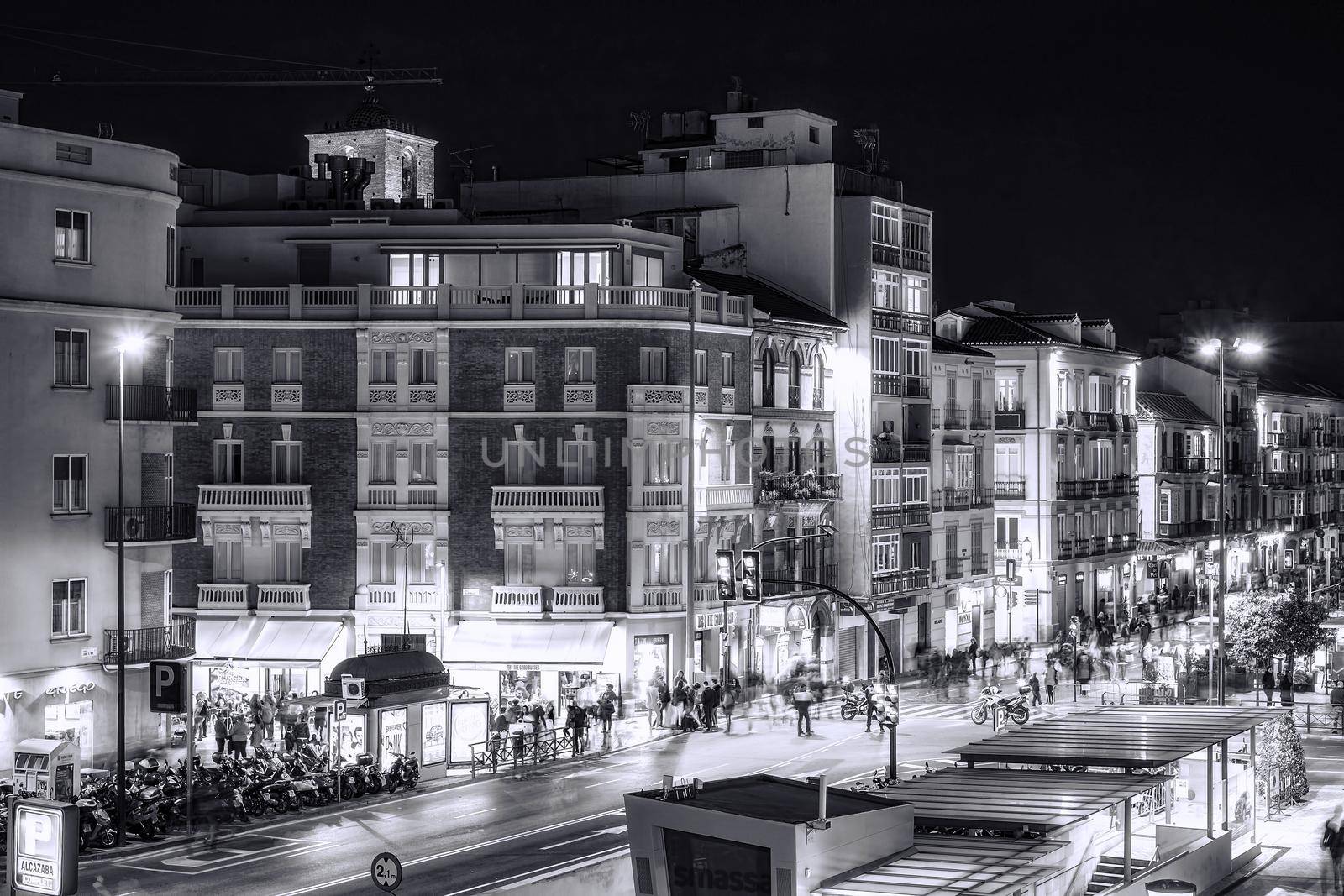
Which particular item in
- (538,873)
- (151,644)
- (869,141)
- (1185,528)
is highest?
(869,141)

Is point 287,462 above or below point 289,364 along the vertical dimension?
below

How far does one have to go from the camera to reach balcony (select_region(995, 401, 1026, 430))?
90.3 m

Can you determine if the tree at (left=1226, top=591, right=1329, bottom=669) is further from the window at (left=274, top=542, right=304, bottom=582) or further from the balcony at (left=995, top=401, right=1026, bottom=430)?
the window at (left=274, top=542, right=304, bottom=582)

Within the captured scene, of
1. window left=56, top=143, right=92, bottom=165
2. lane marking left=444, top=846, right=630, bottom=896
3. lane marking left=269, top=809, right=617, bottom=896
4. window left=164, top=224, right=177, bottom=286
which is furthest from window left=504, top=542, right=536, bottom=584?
lane marking left=444, top=846, right=630, bottom=896

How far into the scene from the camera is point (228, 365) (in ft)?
209

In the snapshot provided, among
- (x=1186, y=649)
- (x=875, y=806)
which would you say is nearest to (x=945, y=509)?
(x=1186, y=649)

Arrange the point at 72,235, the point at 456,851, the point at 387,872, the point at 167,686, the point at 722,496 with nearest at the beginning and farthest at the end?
the point at 387,872 → the point at 456,851 → the point at 167,686 → the point at 72,235 → the point at 722,496

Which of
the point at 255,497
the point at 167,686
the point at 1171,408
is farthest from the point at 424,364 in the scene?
the point at 1171,408

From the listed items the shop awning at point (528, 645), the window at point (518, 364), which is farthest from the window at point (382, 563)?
the window at point (518, 364)

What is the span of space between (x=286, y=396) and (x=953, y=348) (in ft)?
114

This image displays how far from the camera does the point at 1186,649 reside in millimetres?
70250

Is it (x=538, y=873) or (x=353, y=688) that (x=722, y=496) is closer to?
(x=353, y=688)

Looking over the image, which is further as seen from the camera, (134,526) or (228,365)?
(228,365)

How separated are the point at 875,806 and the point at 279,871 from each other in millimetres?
16880
